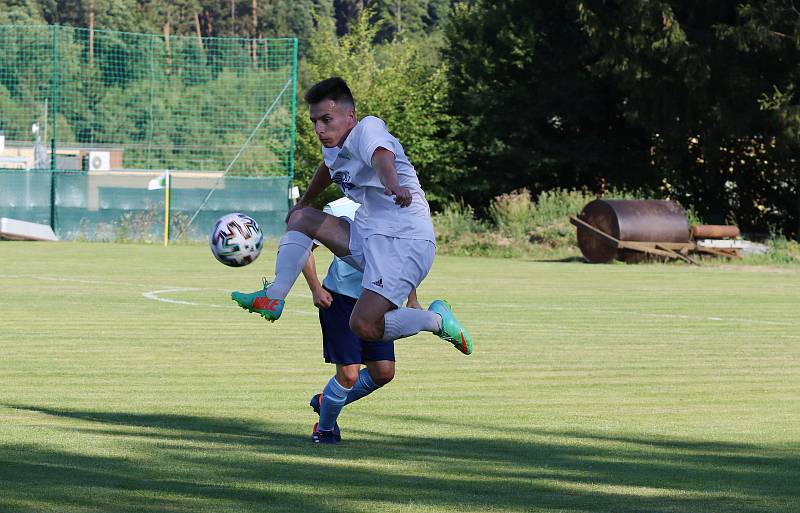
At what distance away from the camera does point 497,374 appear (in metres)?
13.9

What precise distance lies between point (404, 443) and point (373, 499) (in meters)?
2.23

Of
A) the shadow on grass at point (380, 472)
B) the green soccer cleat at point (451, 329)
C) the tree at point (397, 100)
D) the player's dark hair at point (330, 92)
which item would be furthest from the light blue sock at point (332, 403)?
the tree at point (397, 100)

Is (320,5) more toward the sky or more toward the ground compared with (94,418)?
more toward the sky

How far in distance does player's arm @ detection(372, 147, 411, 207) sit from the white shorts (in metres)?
0.43

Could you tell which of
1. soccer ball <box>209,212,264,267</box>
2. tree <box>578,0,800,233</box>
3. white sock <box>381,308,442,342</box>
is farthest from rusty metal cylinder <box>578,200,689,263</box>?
white sock <box>381,308,442,342</box>

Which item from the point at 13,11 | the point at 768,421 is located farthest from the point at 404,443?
the point at 13,11

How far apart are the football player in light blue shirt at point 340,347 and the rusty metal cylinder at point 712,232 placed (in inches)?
1111

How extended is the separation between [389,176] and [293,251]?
1.05 m

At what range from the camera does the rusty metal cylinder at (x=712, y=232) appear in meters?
36.6

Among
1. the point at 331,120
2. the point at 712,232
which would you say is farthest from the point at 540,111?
the point at 331,120

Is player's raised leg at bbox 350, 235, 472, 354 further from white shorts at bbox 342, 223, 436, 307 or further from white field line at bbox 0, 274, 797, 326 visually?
white field line at bbox 0, 274, 797, 326

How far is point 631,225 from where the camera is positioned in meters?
35.4

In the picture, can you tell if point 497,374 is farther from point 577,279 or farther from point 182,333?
point 577,279

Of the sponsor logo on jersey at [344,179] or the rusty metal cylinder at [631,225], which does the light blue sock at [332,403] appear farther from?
the rusty metal cylinder at [631,225]
